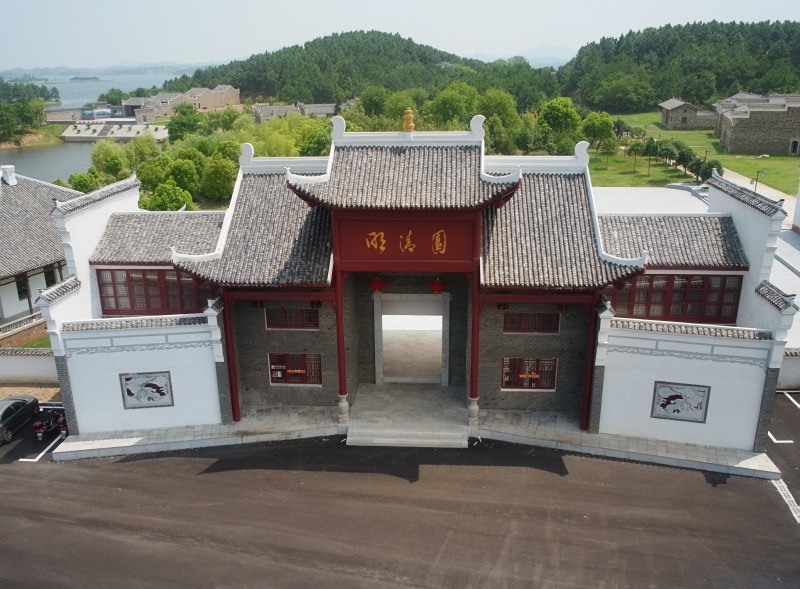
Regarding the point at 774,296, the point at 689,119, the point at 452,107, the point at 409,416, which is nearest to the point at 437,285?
the point at 409,416

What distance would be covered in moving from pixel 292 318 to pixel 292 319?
3 centimetres

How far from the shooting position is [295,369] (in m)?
15.4

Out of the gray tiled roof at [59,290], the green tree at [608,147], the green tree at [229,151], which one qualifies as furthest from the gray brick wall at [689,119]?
the gray tiled roof at [59,290]

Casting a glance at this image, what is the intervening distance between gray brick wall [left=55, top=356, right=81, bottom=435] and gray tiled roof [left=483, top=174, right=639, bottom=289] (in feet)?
30.5

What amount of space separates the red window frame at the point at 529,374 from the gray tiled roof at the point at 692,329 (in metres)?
2.06

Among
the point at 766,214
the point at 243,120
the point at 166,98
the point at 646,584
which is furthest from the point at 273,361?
the point at 166,98

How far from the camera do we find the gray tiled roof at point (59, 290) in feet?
44.9

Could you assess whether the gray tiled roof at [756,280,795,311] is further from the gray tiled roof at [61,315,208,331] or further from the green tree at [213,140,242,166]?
the green tree at [213,140,242,166]

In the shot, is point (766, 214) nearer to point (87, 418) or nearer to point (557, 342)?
point (557, 342)

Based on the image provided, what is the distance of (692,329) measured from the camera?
42.6 ft

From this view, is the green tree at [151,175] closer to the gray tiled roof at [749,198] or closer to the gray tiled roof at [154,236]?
the gray tiled roof at [154,236]

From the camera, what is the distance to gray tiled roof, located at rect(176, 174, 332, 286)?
544 inches

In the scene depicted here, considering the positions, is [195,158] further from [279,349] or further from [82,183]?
[279,349]

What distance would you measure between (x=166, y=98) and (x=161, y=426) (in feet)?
391
